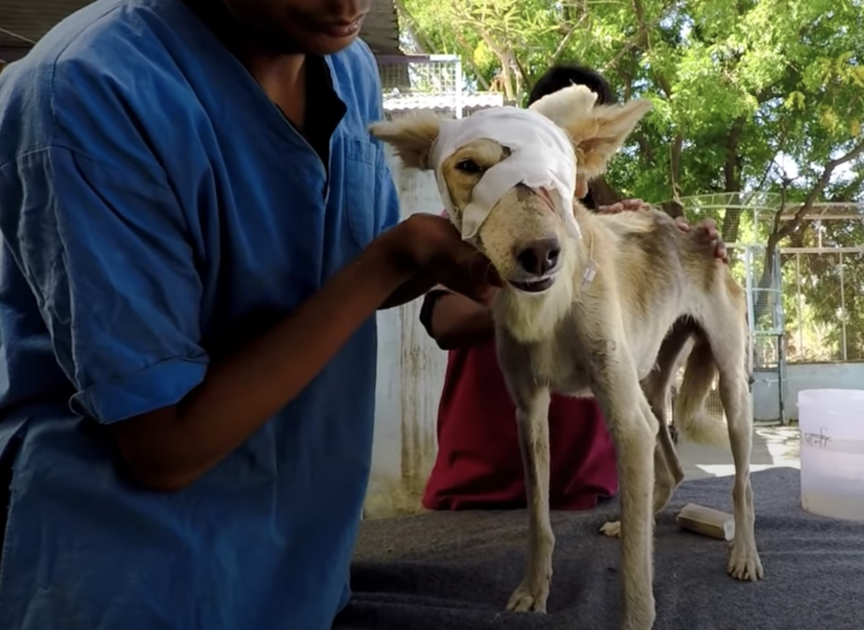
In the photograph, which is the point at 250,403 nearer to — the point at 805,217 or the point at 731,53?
the point at 731,53

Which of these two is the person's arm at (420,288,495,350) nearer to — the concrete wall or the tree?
the tree

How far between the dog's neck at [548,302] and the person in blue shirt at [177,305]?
643 mm

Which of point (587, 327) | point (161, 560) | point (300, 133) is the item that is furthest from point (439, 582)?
point (300, 133)

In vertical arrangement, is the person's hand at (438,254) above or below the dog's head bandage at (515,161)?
below

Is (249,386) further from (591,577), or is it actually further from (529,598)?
(591,577)

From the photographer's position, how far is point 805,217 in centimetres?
908

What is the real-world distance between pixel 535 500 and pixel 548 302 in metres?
0.53

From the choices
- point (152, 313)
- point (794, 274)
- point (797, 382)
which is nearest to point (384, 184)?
point (152, 313)

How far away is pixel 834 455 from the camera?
2.94 meters

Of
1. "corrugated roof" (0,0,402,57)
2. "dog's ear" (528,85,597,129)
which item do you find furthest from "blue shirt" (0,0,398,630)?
"corrugated roof" (0,0,402,57)

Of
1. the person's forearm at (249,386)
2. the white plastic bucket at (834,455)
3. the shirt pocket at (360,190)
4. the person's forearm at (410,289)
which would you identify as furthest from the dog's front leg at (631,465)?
the white plastic bucket at (834,455)

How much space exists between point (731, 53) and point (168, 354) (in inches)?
322

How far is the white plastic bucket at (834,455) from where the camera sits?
288 cm

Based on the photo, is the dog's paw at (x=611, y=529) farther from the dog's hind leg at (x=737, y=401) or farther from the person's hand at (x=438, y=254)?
the person's hand at (x=438, y=254)
